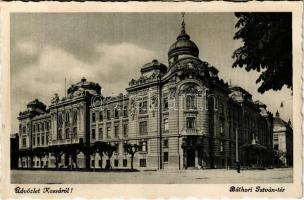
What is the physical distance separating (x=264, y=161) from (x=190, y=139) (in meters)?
0.92

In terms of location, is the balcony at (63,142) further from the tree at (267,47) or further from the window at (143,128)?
the tree at (267,47)

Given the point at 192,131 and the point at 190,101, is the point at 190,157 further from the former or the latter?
the point at 190,101

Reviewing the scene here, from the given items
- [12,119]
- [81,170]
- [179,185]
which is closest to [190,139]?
[179,185]

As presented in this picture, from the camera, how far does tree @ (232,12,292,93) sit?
6508 millimetres

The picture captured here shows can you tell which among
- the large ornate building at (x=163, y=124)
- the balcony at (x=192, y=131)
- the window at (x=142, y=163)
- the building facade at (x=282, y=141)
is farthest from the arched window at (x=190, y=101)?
the building facade at (x=282, y=141)

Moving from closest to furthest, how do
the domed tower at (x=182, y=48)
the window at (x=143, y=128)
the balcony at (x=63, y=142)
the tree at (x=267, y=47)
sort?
the tree at (x=267, y=47) → the domed tower at (x=182, y=48) → the window at (x=143, y=128) → the balcony at (x=63, y=142)

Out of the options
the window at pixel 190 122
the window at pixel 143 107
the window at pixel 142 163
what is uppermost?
the window at pixel 143 107

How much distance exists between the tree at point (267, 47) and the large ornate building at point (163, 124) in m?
0.48

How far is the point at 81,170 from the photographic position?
7.11 m

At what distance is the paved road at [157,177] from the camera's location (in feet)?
22.4

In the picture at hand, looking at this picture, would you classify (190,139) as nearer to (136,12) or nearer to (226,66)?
(226,66)

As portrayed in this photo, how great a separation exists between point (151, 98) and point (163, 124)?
1.10ft

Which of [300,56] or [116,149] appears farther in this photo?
[116,149]

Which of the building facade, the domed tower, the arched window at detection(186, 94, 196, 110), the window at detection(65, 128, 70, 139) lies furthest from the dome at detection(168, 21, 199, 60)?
the window at detection(65, 128, 70, 139)
